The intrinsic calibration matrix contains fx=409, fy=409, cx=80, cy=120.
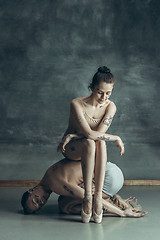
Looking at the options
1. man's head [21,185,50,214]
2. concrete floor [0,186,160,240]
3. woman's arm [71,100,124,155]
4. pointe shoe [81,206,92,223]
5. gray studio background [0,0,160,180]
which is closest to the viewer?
concrete floor [0,186,160,240]

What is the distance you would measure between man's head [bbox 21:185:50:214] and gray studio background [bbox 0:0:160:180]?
62.8 inches

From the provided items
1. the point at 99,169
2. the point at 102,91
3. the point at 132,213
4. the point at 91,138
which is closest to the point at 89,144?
the point at 91,138

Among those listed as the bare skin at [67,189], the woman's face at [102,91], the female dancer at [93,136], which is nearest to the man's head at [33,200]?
the bare skin at [67,189]

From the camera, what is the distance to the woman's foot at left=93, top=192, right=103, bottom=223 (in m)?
3.12

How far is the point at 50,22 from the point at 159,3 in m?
1.40

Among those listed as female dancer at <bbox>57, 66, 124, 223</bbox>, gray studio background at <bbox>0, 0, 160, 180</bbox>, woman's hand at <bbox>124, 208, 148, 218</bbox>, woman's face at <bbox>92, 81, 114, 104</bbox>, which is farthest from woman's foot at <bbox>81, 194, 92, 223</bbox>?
gray studio background at <bbox>0, 0, 160, 180</bbox>

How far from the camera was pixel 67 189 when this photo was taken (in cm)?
332

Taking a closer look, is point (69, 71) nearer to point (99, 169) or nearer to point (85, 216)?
point (99, 169)

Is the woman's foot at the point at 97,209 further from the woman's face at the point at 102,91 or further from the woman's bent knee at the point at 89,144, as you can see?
→ the woman's face at the point at 102,91

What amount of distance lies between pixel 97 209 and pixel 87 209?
8cm

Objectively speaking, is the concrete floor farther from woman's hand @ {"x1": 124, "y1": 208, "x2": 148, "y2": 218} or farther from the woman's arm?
the woman's arm

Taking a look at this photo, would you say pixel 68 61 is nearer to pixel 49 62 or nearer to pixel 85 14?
pixel 49 62

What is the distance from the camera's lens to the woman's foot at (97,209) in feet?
10.2

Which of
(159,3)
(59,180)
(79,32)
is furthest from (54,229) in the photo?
(159,3)
